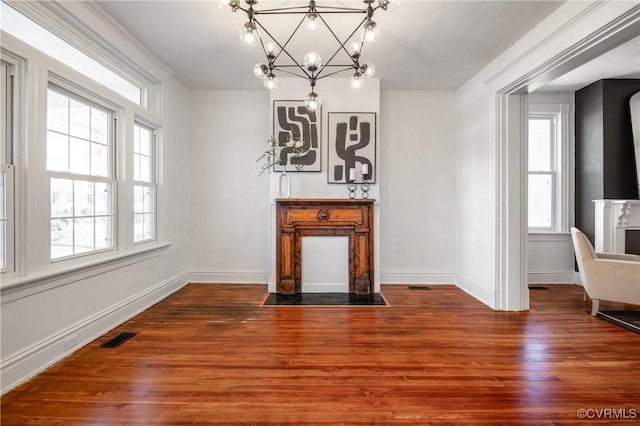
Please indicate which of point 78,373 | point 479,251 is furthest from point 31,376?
point 479,251

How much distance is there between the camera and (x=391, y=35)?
2.93 metres

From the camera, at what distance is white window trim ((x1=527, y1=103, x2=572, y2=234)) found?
14.7 feet

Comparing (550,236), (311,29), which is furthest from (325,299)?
(550,236)

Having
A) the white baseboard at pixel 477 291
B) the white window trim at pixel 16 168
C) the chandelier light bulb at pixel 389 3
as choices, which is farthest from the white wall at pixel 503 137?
the white window trim at pixel 16 168

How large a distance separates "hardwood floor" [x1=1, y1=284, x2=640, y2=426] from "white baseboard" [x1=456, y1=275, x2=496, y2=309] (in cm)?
25

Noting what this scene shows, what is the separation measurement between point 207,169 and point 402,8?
3.25 metres

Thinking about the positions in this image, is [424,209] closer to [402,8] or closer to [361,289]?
[361,289]

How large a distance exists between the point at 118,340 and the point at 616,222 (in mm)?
5798

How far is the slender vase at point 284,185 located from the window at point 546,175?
11.9 ft

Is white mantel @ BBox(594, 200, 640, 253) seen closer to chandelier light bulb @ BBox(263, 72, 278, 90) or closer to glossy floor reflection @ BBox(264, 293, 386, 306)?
glossy floor reflection @ BBox(264, 293, 386, 306)

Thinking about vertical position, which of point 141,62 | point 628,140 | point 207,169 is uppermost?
point 141,62

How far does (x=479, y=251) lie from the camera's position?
3.79 meters

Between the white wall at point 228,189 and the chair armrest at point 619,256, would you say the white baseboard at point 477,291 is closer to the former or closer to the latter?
the chair armrest at point 619,256

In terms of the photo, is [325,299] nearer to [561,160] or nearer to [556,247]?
[556,247]
